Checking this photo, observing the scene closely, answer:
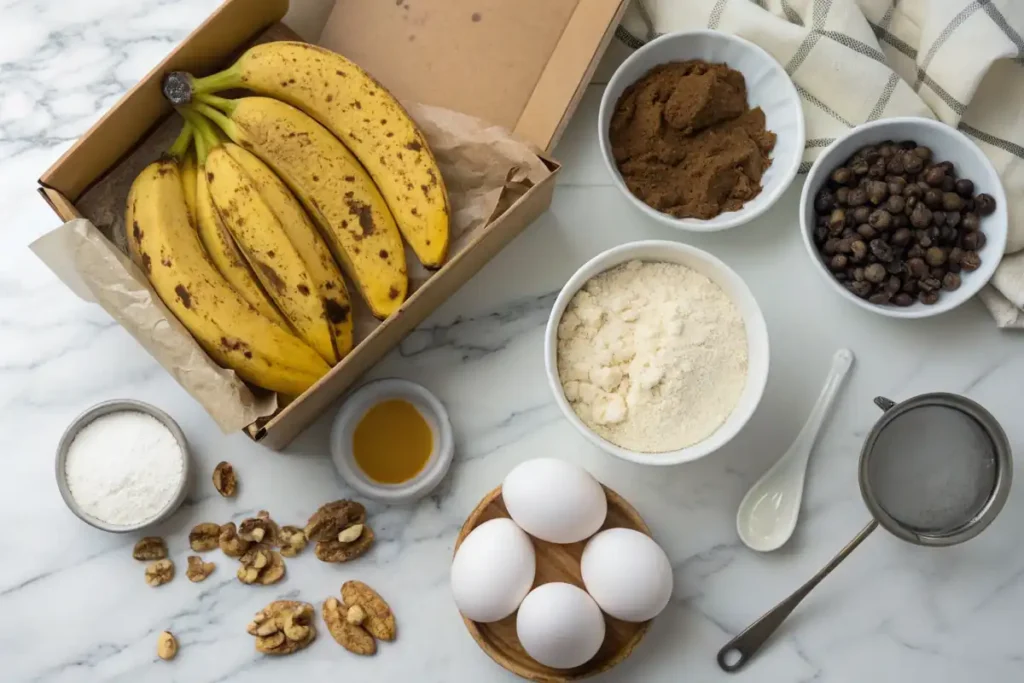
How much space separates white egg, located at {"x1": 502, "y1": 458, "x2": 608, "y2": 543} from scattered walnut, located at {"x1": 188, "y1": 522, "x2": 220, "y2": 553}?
353 mm

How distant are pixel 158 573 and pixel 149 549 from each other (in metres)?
0.03

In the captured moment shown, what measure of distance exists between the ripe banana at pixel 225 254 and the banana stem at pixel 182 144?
0.04m

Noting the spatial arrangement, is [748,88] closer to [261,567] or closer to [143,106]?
[143,106]

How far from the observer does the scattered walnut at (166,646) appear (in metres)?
0.96

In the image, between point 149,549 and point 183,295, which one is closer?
point 183,295

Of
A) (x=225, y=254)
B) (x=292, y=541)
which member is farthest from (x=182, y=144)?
(x=292, y=541)

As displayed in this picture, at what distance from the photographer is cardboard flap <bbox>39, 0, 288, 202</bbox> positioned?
0.87 m

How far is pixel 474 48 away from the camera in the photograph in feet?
3.29

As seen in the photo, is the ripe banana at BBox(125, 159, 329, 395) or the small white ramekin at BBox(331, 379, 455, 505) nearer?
the ripe banana at BBox(125, 159, 329, 395)

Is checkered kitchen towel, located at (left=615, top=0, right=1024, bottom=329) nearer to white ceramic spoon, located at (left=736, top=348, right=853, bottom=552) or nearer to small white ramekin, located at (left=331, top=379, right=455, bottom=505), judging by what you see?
white ceramic spoon, located at (left=736, top=348, right=853, bottom=552)

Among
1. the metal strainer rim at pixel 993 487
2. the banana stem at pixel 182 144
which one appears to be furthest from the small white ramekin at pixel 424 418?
the metal strainer rim at pixel 993 487

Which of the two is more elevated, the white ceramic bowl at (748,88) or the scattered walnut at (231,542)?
the white ceramic bowl at (748,88)

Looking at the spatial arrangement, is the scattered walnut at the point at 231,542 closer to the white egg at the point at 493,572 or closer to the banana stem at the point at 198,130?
the white egg at the point at 493,572

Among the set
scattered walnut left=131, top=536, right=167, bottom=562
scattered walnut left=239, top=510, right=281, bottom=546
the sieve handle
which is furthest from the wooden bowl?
scattered walnut left=131, top=536, right=167, bottom=562
